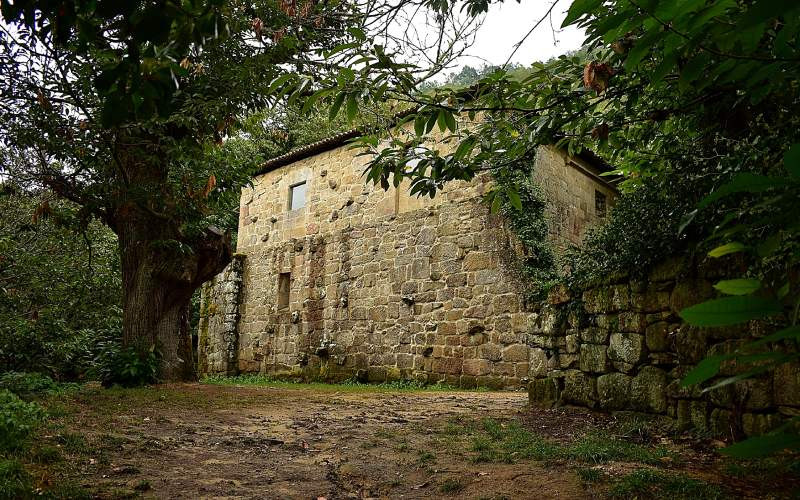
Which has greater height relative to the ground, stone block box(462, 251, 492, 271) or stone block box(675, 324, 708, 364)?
stone block box(462, 251, 492, 271)

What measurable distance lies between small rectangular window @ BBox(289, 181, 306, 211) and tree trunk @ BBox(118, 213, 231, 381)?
4967 millimetres

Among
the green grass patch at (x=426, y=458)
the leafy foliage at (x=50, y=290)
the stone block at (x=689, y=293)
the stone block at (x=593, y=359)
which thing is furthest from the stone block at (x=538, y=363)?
the leafy foliage at (x=50, y=290)

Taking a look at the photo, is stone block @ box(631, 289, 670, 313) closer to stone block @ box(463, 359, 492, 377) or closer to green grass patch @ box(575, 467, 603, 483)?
green grass patch @ box(575, 467, 603, 483)

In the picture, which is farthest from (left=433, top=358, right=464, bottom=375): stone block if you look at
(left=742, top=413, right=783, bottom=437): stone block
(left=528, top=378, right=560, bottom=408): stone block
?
(left=742, top=413, right=783, bottom=437): stone block

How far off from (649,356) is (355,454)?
2.54 meters

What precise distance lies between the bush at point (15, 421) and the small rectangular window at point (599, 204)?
33.1 feet

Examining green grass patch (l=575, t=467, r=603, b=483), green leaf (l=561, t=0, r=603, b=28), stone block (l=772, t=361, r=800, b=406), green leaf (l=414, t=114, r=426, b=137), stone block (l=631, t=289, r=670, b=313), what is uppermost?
green leaf (l=414, t=114, r=426, b=137)

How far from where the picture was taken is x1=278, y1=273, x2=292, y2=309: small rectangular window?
13.0 m

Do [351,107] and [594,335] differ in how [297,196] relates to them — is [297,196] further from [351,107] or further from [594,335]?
[351,107]

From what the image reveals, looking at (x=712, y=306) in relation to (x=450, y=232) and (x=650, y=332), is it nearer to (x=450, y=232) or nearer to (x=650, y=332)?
(x=650, y=332)

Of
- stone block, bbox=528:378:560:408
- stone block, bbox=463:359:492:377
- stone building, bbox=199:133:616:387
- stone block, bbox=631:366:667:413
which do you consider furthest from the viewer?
stone building, bbox=199:133:616:387

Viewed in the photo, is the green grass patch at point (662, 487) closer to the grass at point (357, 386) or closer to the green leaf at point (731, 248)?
the green leaf at point (731, 248)

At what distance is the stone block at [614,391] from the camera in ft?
15.5

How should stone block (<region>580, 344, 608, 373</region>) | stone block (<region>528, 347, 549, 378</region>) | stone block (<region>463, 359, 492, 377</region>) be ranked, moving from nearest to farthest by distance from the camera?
stone block (<region>580, 344, 608, 373</region>) → stone block (<region>528, 347, 549, 378</region>) → stone block (<region>463, 359, 492, 377</region>)
